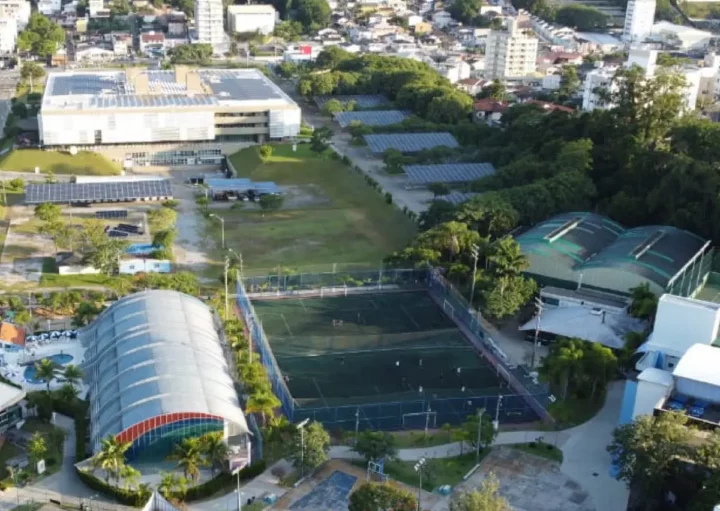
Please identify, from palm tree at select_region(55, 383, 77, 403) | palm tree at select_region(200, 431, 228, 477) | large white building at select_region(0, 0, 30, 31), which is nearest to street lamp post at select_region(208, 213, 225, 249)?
palm tree at select_region(55, 383, 77, 403)

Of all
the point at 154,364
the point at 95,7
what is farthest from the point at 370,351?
the point at 95,7

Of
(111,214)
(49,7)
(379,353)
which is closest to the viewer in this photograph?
(379,353)

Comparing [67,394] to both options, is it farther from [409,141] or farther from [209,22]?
[209,22]

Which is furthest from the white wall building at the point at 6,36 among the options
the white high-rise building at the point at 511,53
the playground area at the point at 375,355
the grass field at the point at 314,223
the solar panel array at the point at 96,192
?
the playground area at the point at 375,355

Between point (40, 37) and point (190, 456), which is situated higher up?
point (190, 456)

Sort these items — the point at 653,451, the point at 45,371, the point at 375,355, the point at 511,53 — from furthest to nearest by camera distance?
1. the point at 511,53
2. the point at 375,355
3. the point at 45,371
4. the point at 653,451

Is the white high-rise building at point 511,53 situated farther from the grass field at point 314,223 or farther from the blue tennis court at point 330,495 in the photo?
the blue tennis court at point 330,495

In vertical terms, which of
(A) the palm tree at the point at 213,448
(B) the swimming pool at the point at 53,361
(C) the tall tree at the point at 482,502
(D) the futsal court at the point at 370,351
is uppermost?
(C) the tall tree at the point at 482,502

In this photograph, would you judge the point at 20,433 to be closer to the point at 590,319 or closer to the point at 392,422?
the point at 392,422
